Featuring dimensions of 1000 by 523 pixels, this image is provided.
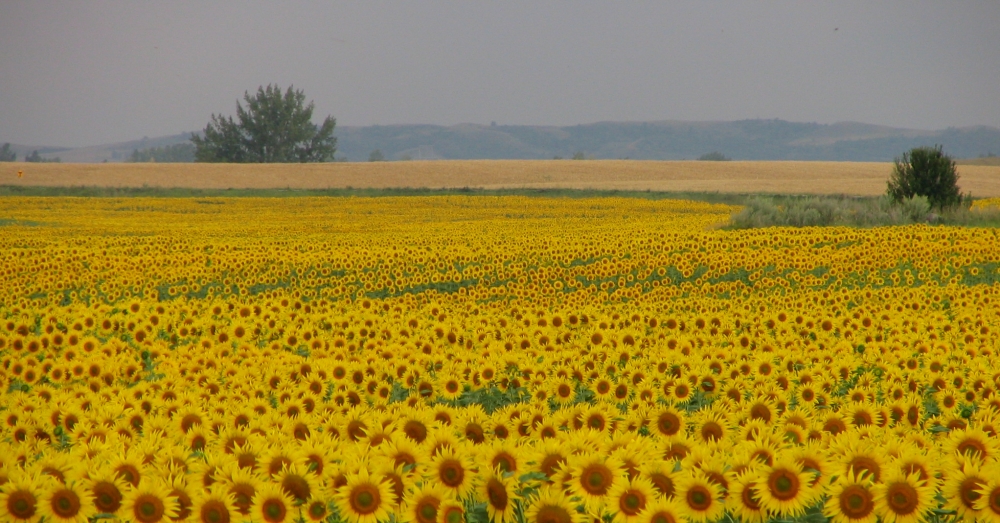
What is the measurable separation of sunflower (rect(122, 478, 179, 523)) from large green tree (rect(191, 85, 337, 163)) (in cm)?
10358

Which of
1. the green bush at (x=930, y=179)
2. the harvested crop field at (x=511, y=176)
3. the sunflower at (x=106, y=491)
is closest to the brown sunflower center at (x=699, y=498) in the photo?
the sunflower at (x=106, y=491)

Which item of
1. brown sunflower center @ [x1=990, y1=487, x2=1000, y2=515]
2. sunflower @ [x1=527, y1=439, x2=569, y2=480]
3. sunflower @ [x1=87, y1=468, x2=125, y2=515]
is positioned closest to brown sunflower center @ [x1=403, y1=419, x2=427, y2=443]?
sunflower @ [x1=527, y1=439, x2=569, y2=480]

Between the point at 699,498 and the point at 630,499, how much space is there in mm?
302

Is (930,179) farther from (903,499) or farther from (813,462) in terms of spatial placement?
(903,499)

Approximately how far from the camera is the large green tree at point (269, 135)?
10338 cm

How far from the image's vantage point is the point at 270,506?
3.37m

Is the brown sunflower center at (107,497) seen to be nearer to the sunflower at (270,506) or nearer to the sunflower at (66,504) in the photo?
the sunflower at (66,504)

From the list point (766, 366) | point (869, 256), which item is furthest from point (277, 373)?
point (869, 256)

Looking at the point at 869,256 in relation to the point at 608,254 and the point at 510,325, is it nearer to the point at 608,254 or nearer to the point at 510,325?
the point at 608,254

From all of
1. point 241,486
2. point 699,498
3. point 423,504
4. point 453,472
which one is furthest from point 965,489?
point 241,486

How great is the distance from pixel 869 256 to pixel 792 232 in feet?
14.9

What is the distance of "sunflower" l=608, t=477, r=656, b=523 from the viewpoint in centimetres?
321

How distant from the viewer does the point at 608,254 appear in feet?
63.3

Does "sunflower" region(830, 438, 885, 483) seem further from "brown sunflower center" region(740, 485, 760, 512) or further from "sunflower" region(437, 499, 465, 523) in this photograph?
"sunflower" region(437, 499, 465, 523)
